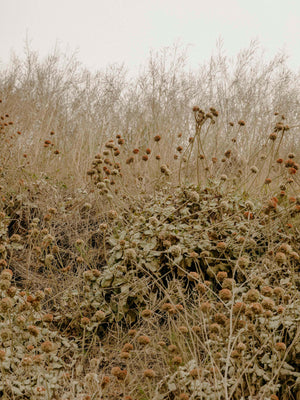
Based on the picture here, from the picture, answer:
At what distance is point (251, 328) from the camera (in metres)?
1.46

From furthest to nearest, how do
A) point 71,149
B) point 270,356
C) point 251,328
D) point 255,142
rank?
point 71,149 < point 255,142 < point 270,356 < point 251,328

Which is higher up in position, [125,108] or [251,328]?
[125,108]

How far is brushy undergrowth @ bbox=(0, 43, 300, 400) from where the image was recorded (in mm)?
1474

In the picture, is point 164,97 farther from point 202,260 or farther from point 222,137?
point 202,260

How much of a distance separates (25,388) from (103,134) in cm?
392

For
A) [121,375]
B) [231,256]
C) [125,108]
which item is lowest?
[121,375]

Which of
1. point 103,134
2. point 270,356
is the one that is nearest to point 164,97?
→ point 103,134

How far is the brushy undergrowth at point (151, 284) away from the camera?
4.83 ft

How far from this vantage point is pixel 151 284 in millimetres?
2061

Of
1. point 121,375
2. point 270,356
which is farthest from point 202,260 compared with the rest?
point 121,375

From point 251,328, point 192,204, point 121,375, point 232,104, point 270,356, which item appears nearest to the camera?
point 121,375

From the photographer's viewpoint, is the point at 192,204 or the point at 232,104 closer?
the point at 192,204

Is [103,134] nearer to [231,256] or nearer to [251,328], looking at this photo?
[231,256]

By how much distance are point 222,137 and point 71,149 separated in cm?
202
